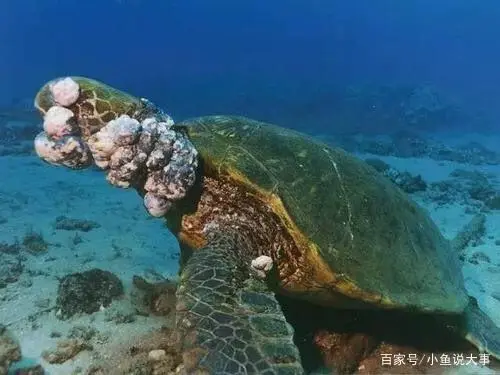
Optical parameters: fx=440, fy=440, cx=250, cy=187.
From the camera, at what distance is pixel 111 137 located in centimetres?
327

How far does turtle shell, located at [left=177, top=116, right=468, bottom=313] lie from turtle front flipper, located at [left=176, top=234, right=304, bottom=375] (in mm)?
683

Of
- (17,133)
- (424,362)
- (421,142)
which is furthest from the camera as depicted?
(421,142)

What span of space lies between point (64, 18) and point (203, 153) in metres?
161

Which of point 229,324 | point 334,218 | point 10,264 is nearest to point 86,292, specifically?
point 10,264

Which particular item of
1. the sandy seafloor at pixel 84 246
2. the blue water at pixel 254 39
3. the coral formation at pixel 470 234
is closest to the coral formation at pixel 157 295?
the sandy seafloor at pixel 84 246

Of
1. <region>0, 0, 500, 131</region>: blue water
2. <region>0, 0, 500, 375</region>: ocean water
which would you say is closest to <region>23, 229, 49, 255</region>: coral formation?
<region>0, 0, 500, 375</region>: ocean water

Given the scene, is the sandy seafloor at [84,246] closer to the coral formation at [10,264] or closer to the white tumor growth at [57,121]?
the coral formation at [10,264]

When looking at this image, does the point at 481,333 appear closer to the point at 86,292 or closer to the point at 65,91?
the point at 86,292

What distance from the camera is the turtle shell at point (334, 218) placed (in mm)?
3541

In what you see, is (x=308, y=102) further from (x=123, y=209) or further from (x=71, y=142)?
(x=71, y=142)

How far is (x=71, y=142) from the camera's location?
3258 millimetres

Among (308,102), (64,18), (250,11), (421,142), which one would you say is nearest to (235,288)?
(421,142)

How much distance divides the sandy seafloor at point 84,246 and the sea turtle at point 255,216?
115 cm

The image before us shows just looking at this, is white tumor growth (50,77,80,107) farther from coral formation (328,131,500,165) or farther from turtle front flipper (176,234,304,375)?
coral formation (328,131,500,165)
